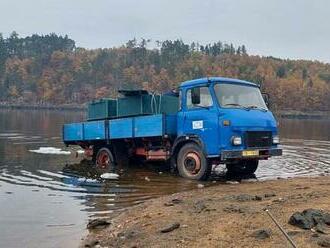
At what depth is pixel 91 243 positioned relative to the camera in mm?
7371

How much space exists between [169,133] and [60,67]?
15790 centimetres

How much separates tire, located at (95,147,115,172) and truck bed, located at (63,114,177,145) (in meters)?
0.48

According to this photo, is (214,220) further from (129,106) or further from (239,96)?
(129,106)

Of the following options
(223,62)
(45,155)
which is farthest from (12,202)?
(223,62)

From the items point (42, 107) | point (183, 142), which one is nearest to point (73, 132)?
point (183, 142)

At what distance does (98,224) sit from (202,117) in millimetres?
6035

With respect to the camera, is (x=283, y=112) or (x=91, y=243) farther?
(x=283, y=112)

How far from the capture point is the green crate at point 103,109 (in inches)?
688

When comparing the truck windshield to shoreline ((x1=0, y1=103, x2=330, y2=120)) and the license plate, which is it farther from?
shoreline ((x1=0, y1=103, x2=330, y2=120))

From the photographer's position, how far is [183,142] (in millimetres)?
14711

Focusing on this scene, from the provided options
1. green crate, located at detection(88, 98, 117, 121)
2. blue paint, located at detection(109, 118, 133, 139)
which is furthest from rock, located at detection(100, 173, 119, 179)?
green crate, located at detection(88, 98, 117, 121)

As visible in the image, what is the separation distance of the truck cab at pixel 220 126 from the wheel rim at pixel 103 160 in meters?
3.41

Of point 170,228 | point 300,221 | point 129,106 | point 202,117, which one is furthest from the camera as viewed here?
point 129,106

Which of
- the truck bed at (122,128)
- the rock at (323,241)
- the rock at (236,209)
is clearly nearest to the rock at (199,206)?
the rock at (236,209)
